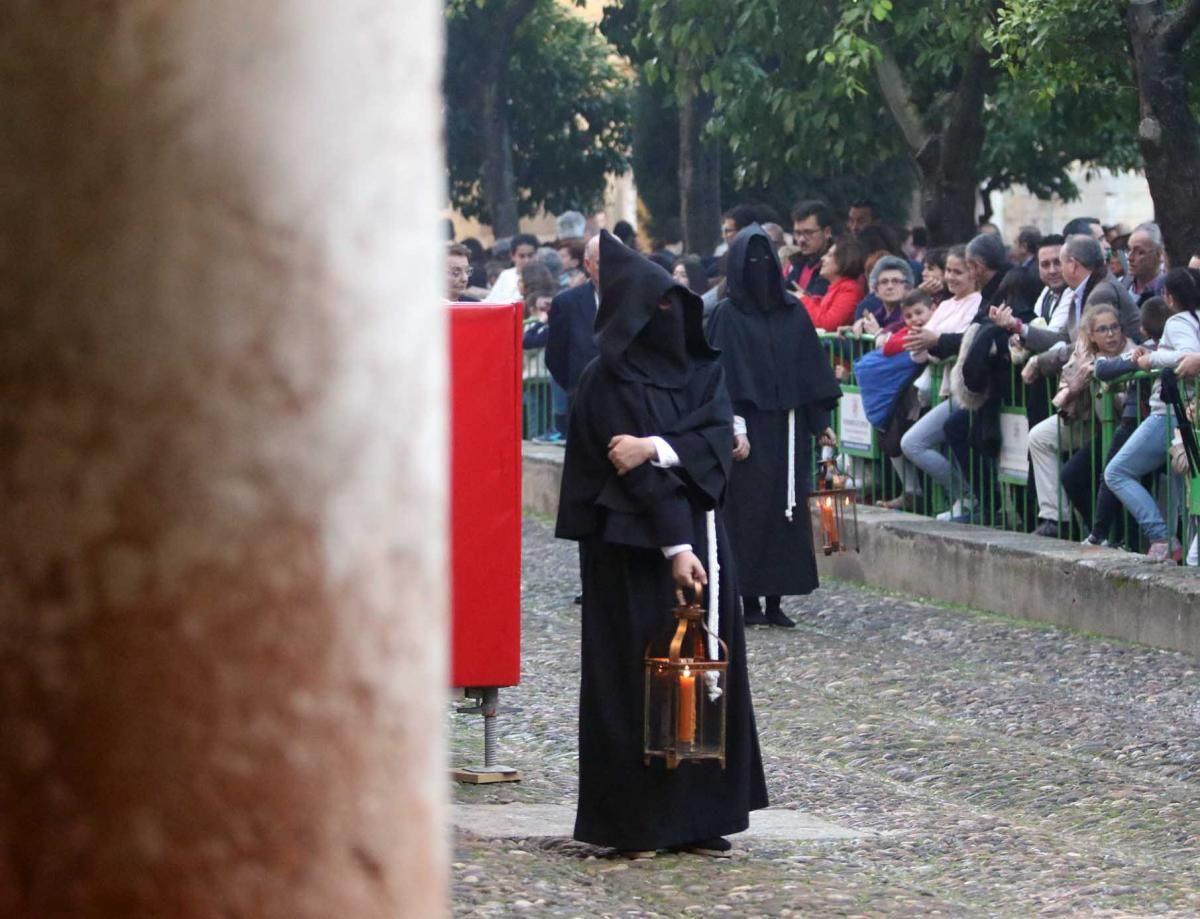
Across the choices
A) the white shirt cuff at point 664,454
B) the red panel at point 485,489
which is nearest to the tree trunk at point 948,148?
the red panel at point 485,489

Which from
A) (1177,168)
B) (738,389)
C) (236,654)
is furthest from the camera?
(1177,168)

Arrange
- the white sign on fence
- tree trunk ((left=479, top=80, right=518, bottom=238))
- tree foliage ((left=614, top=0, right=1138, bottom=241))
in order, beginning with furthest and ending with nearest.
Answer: tree trunk ((left=479, top=80, right=518, bottom=238))
tree foliage ((left=614, top=0, right=1138, bottom=241))
the white sign on fence

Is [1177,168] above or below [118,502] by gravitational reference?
above

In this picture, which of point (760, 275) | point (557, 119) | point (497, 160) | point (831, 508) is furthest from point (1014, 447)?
point (557, 119)

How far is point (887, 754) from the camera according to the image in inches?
351

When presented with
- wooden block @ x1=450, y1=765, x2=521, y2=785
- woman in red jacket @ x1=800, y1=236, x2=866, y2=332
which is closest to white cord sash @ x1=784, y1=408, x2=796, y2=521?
woman in red jacket @ x1=800, y1=236, x2=866, y2=332

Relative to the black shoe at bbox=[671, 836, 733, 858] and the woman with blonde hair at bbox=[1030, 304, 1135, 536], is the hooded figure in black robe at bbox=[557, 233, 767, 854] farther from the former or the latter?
the woman with blonde hair at bbox=[1030, 304, 1135, 536]

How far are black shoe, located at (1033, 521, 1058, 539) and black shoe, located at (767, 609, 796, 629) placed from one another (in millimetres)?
1449

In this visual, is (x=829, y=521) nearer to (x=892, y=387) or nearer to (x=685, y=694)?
(x=892, y=387)

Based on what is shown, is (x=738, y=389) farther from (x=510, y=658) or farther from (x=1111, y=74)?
(x=1111, y=74)

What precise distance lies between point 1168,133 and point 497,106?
15993 mm

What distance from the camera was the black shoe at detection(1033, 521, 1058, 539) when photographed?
12734 millimetres

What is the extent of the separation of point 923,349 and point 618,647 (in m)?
6.71

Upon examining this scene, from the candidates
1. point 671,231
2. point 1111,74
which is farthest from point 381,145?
point 671,231
